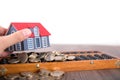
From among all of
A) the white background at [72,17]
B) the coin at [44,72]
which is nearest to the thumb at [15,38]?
the coin at [44,72]

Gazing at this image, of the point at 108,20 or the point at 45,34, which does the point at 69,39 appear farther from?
the point at 45,34

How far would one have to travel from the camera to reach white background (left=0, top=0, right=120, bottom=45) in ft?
3.92

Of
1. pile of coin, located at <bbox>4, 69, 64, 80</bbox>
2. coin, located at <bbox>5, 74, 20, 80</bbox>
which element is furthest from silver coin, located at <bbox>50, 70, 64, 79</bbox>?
coin, located at <bbox>5, 74, 20, 80</bbox>

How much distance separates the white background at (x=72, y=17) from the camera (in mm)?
1196

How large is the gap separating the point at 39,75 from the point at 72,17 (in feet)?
2.28

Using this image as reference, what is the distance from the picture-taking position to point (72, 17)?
122 centimetres

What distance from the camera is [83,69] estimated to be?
2.17 ft

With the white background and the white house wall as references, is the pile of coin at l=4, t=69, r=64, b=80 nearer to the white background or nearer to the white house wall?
the white house wall

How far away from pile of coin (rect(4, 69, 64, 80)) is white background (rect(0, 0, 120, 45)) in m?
0.65

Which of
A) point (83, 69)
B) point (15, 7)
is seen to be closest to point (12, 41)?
point (83, 69)

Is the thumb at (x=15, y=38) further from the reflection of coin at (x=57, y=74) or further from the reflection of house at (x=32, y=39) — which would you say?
the reflection of coin at (x=57, y=74)

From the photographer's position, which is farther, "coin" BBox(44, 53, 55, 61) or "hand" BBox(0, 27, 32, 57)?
"coin" BBox(44, 53, 55, 61)

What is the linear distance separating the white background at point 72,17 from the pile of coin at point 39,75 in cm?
65

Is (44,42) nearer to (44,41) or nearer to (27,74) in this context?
(44,41)
